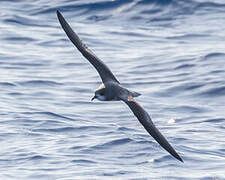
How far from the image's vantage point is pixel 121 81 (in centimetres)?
1606

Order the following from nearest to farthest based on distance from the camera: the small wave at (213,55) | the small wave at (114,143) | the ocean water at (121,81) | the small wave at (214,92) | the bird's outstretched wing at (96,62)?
the bird's outstretched wing at (96,62) → the ocean water at (121,81) → the small wave at (114,143) → the small wave at (214,92) → the small wave at (213,55)

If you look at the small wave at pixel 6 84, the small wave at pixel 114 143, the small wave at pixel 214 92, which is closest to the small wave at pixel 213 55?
the small wave at pixel 214 92

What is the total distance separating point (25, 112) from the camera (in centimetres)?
1391

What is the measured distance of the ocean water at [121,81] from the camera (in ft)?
37.7

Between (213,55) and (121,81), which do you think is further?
(213,55)

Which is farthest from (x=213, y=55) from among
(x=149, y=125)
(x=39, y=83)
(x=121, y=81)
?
(x=149, y=125)

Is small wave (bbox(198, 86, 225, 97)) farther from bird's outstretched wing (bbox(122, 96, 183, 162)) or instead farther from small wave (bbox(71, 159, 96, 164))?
bird's outstretched wing (bbox(122, 96, 183, 162))

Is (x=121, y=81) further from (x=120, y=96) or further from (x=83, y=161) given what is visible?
(x=120, y=96)

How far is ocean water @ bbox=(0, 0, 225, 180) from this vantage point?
1150 centimetres

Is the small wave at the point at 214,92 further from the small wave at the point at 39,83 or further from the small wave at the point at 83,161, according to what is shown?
the small wave at the point at 83,161

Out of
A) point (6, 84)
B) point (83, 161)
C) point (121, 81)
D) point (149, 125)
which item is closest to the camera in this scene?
point (149, 125)

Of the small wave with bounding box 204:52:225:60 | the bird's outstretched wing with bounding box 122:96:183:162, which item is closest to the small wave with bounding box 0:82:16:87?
the small wave with bounding box 204:52:225:60

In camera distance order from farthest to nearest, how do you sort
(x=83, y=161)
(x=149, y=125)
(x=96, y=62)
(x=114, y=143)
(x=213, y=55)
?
(x=213, y=55)
(x=114, y=143)
(x=83, y=161)
(x=96, y=62)
(x=149, y=125)

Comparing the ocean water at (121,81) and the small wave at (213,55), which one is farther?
the small wave at (213,55)
